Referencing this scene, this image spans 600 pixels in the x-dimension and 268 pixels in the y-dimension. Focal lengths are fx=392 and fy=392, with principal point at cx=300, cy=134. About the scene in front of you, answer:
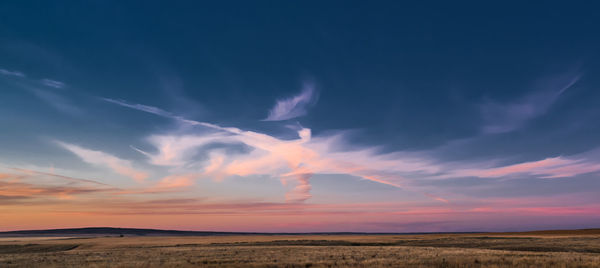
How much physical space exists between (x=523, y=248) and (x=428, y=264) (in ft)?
93.6

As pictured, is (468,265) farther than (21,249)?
No

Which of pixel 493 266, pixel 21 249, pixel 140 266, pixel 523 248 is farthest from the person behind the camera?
pixel 21 249

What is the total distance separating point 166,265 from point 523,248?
43.5 meters

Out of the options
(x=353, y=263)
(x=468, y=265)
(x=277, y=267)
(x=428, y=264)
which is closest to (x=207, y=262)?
(x=277, y=267)

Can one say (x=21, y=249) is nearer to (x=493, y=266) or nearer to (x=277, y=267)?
(x=277, y=267)

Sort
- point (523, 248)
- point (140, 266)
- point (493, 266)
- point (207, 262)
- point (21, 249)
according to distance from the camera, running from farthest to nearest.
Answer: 1. point (21, 249)
2. point (523, 248)
3. point (207, 262)
4. point (140, 266)
5. point (493, 266)

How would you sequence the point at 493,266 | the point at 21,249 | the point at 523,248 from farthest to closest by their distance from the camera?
the point at 21,249 < the point at 523,248 < the point at 493,266

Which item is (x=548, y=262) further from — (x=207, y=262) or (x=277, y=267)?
(x=207, y=262)

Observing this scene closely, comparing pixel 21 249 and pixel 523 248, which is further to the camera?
pixel 21 249

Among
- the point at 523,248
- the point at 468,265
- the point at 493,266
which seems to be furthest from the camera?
the point at 523,248

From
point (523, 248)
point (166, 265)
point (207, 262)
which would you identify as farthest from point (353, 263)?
point (523, 248)

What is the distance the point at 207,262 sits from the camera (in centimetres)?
3403

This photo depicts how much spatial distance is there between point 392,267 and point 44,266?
27.7 meters

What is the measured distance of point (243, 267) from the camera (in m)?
29.4
